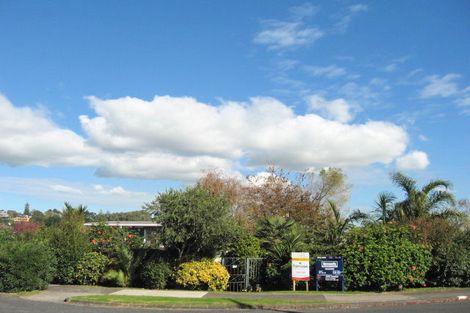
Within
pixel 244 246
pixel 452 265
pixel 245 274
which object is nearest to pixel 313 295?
pixel 245 274

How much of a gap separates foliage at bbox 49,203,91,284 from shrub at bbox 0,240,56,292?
6.41 ft

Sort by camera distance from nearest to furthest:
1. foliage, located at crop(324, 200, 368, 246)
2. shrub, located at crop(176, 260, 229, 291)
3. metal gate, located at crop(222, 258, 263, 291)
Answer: shrub, located at crop(176, 260, 229, 291)
metal gate, located at crop(222, 258, 263, 291)
foliage, located at crop(324, 200, 368, 246)

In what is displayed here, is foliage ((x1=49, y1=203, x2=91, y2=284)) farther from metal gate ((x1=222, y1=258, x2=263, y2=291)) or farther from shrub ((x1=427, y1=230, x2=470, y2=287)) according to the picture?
shrub ((x1=427, y1=230, x2=470, y2=287))

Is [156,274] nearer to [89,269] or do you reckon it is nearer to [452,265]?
[89,269]

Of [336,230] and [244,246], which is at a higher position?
[336,230]

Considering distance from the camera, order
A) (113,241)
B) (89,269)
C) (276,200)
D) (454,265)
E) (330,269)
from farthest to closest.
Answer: (276,200), (113,241), (89,269), (454,265), (330,269)

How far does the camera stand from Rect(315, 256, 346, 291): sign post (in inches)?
735

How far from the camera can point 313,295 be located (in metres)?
17.1

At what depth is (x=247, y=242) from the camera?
70.0ft

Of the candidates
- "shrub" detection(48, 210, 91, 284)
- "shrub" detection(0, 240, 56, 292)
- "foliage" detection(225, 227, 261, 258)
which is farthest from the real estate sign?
"shrub" detection(0, 240, 56, 292)

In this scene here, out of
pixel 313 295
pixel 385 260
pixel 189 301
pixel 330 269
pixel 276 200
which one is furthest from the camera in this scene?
pixel 276 200

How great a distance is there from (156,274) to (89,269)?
3256 millimetres

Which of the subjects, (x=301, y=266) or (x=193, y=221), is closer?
(x=301, y=266)

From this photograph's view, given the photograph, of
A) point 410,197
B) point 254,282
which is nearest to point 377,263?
point 254,282
